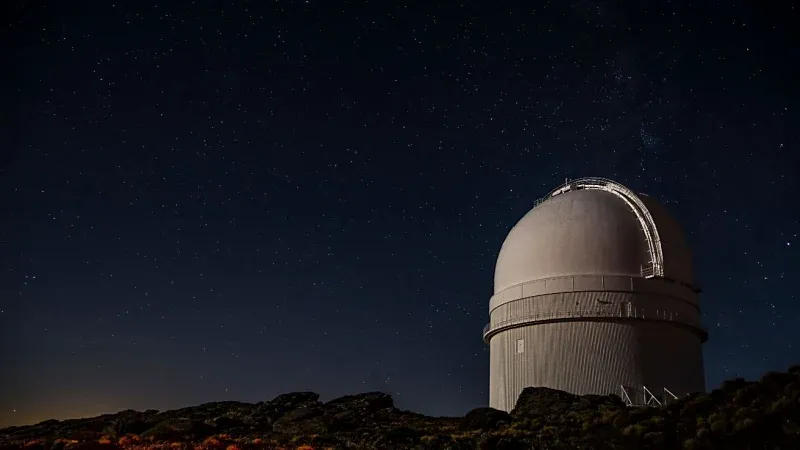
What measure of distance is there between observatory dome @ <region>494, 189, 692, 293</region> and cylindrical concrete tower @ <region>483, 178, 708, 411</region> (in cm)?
4

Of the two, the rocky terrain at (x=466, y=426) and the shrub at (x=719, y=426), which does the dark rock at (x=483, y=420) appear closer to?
the rocky terrain at (x=466, y=426)

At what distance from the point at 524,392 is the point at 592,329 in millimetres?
3564

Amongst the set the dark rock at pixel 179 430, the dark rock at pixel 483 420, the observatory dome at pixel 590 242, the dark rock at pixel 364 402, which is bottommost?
the dark rock at pixel 179 430

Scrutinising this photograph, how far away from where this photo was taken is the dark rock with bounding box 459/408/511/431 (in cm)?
2011

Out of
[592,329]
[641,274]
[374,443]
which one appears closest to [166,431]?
[374,443]

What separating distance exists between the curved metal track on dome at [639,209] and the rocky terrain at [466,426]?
19.1ft

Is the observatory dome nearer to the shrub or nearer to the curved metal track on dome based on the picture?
the curved metal track on dome

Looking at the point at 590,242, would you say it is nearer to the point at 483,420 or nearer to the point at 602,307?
the point at 602,307

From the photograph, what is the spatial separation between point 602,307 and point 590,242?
265 centimetres

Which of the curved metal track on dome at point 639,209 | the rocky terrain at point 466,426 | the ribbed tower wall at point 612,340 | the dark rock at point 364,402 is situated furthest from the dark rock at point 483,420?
the curved metal track on dome at point 639,209

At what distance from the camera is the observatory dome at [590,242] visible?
26125mm

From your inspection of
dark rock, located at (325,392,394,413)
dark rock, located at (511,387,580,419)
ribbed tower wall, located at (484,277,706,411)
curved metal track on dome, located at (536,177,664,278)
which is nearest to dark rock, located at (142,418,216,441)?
dark rock, located at (325,392,394,413)

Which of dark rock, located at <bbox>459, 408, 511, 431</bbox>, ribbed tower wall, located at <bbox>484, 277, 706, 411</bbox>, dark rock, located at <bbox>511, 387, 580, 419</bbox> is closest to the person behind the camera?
dark rock, located at <bbox>459, 408, 511, 431</bbox>

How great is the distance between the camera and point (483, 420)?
20.5m
